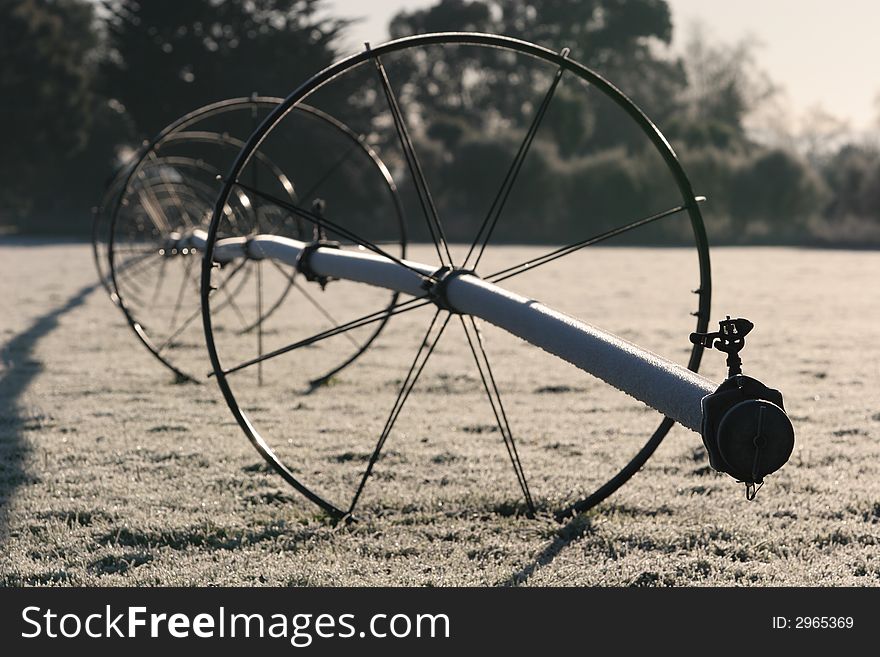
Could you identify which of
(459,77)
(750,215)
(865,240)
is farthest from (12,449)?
(459,77)

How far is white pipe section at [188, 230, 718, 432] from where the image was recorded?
2715 mm

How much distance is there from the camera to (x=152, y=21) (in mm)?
34031

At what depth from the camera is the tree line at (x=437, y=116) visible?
31328 millimetres

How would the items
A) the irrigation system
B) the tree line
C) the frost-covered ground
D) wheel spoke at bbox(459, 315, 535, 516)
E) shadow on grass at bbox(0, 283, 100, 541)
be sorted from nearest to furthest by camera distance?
the irrigation system → the frost-covered ground → wheel spoke at bbox(459, 315, 535, 516) → shadow on grass at bbox(0, 283, 100, 541) → the tree line

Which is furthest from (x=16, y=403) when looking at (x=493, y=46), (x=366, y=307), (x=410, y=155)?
(x=366, y=307)

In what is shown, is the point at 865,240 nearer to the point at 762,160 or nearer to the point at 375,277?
the point at 762,160

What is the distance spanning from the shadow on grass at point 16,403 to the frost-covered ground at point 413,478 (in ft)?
0.08

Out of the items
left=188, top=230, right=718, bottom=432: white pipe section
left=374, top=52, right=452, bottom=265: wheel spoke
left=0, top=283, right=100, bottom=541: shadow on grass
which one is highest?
left=374, top=52, right=452, bottom=265: wheel spoke

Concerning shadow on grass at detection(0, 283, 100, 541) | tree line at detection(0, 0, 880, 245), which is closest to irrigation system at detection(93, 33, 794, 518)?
shadow on grass at detection(0, 283, 100, 541)

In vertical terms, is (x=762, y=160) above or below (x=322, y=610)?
above

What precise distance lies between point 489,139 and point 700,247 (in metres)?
28.2

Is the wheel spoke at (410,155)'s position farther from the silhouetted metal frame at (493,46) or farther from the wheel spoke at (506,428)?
the wheel spoke at (506,428)

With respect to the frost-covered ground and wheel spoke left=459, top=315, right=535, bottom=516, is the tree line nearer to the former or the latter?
the frost-covered ground

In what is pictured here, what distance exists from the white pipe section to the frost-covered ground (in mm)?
803
